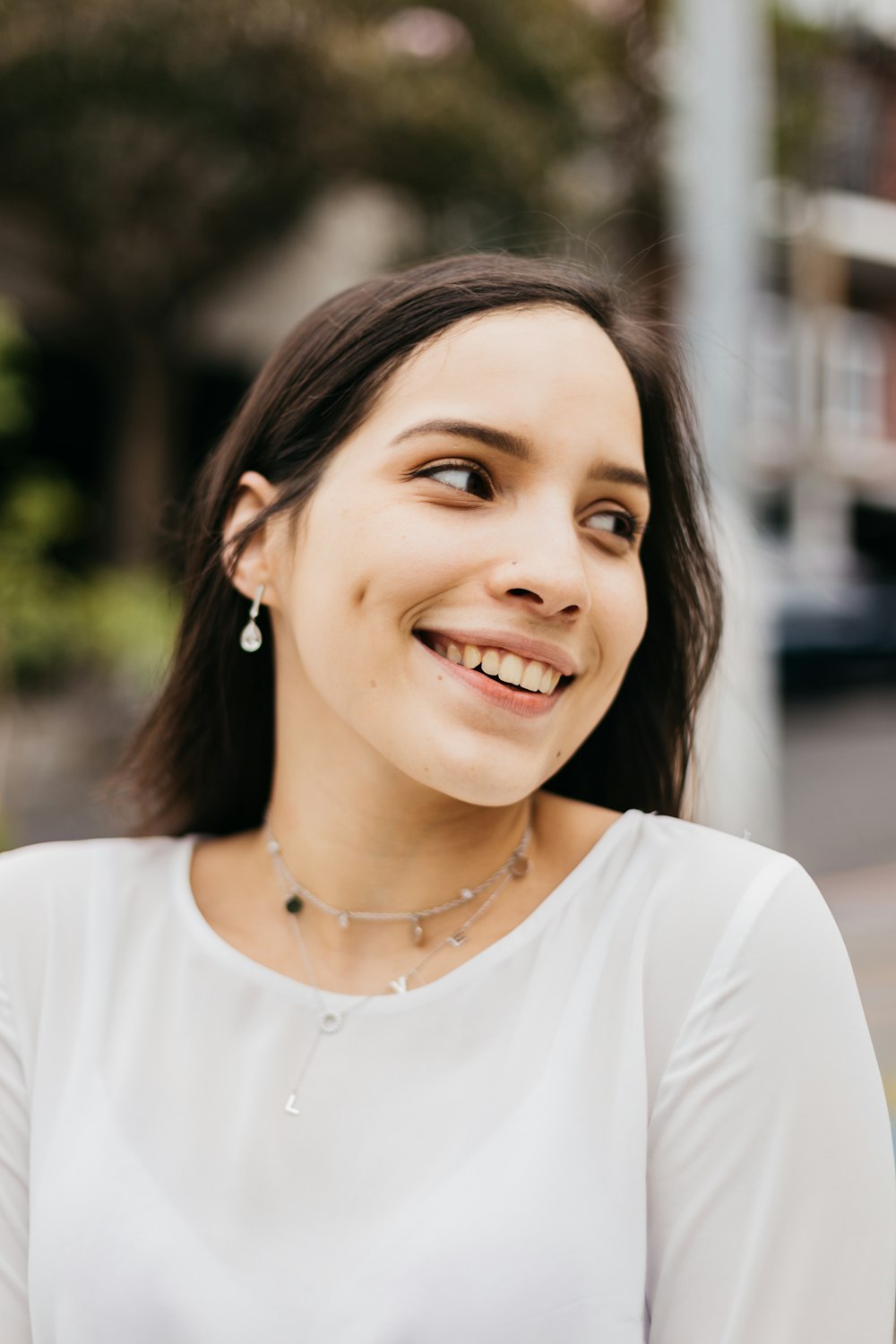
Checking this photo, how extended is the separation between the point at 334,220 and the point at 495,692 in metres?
10.7

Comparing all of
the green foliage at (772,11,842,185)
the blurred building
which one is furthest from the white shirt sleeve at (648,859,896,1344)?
the green foliage at (772,11,842,185)

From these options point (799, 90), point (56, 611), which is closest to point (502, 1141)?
point (56, 611)

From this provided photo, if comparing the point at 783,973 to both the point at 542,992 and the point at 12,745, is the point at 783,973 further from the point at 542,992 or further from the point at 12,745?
the point at 12,745

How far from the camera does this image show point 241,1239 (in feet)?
4.35

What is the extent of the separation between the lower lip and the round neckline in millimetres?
223

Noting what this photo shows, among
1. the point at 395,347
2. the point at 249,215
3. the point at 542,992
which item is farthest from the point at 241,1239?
the point at 249,215

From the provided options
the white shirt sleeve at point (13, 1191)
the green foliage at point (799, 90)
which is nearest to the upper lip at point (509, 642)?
the white shirt sleeve at point (13, 1191)

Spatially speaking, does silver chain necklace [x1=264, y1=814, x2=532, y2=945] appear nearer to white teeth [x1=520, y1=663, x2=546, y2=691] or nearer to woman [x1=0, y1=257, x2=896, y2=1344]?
woman [x1=0, y1=257, x2=896, y2=1344]

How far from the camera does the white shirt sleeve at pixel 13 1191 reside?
4.71ft

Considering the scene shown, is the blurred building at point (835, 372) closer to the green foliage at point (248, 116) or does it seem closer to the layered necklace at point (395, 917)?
the green foliage at point (248, 116)

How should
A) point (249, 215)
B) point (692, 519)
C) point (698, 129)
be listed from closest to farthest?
1. point (692, 519)
2. point (698, 129)
3. point (249, 215)

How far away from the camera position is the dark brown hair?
4.90ft

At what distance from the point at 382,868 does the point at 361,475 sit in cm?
49

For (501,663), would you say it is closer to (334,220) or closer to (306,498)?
→ (306,498)
